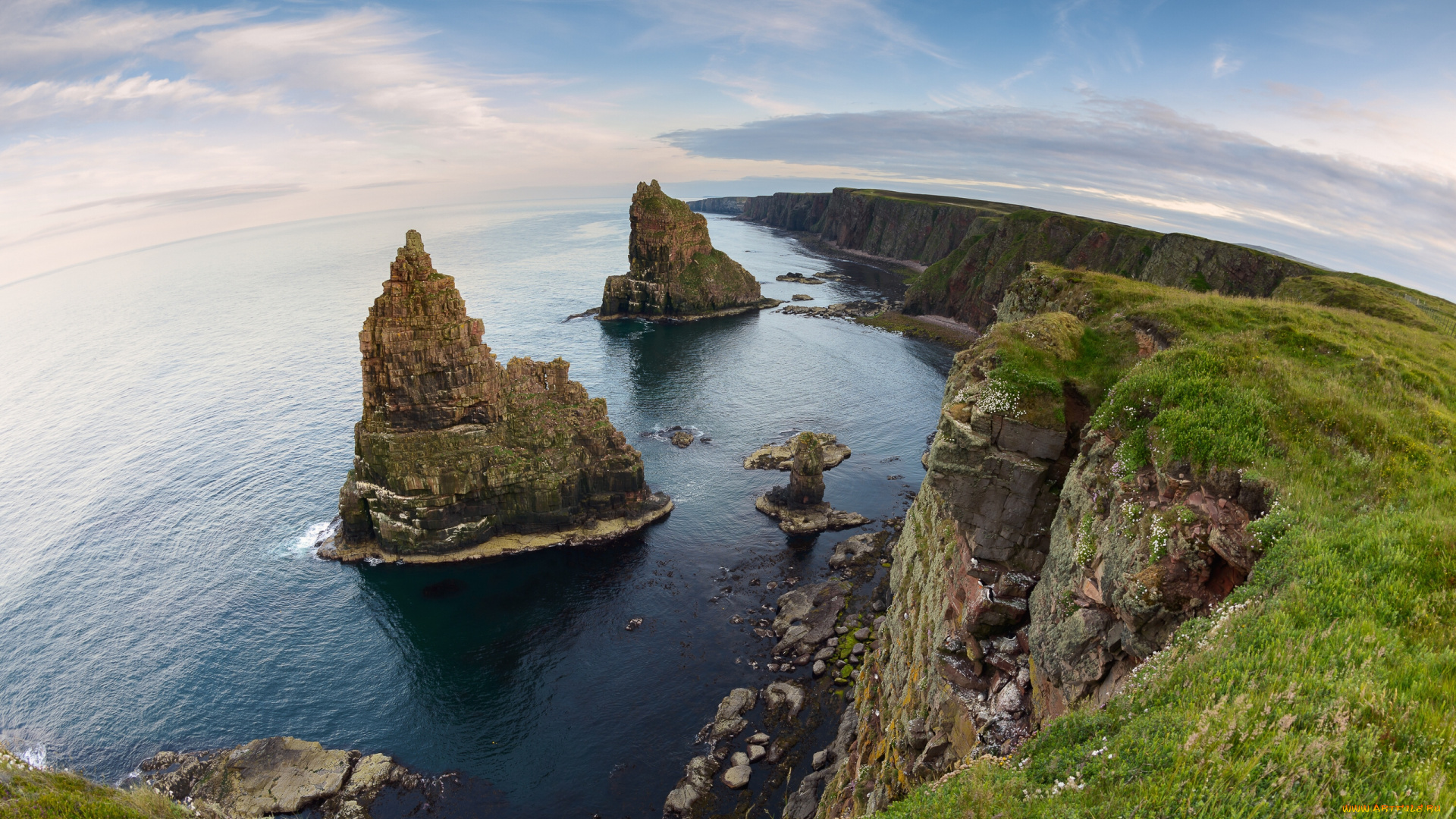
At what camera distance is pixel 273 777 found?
131ft

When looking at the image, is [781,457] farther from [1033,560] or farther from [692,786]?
[1033,560]

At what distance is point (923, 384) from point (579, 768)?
309 feet

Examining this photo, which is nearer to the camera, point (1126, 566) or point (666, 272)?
point (1126, 566)

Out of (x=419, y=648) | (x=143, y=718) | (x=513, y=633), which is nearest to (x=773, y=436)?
(x=513, y=633)

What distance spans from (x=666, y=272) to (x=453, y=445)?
110 meters

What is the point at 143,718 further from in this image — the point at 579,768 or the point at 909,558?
the point at 909,558

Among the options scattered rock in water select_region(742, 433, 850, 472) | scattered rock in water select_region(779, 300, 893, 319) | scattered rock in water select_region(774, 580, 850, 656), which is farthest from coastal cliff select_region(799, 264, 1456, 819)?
A: scattered rock in water select_region(779, 300, 893, 319)

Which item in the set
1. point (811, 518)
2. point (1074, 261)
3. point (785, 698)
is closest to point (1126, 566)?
point (785, 698)

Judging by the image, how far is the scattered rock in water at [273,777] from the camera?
3822cm

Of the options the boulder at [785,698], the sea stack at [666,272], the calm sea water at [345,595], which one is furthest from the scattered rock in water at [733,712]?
the sea stack at [666,272]

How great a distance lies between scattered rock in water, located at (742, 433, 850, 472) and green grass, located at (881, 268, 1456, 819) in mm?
58358

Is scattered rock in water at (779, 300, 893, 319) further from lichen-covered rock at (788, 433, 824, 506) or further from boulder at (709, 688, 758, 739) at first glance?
boulder at (709, 688, 758, 739)

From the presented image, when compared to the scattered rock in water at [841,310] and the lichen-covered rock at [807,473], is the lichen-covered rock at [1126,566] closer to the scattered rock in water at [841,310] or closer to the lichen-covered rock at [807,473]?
the lichen-covered rock at [807,473]

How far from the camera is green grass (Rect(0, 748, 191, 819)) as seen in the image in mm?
19594
